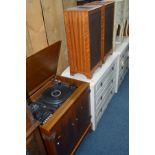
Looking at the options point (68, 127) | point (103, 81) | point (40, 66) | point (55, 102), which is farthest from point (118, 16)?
point (68, 127)

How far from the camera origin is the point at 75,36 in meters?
1.52

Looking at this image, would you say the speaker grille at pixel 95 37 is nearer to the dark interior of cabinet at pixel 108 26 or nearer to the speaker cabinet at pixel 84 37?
the speaker cabinet at pixel 84 37

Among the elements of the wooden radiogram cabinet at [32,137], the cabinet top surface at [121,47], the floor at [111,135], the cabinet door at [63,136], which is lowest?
the floor at [111,135]

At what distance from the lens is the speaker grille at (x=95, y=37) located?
1.45 metres

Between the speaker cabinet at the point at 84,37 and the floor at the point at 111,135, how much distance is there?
0.67 meters

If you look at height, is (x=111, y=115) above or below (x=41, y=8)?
below

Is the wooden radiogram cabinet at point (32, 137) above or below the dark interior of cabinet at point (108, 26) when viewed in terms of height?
below

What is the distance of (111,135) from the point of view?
183cm

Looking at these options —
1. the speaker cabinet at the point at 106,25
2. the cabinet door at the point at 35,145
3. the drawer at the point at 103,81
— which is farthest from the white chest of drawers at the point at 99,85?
the cabinet door at the point at 35,145

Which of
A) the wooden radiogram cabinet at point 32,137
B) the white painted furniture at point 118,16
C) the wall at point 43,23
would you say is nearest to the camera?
the wooden radiogram cabinet at point 32,137

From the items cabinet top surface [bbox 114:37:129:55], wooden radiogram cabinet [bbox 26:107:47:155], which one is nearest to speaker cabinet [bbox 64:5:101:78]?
cabinet top surface [bbox 114:37:129:55]
